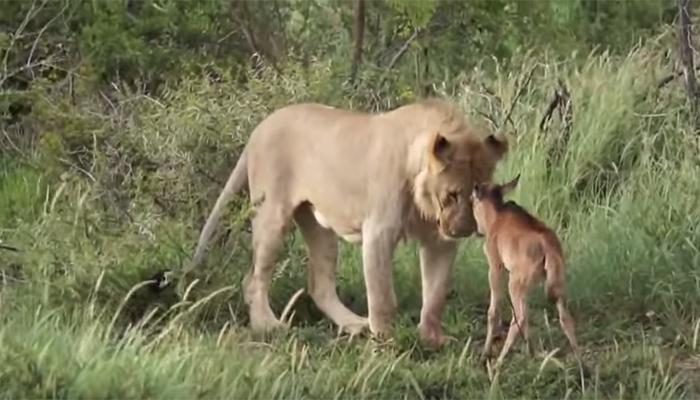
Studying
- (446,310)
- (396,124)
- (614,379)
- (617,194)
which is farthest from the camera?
(617,194)

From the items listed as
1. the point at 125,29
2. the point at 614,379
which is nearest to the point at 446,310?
the point at 614,379

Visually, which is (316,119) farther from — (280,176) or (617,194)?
(617,194)

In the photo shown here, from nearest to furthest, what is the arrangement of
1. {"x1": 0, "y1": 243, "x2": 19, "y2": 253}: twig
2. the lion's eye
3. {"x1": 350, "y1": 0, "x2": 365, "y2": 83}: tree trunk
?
the lion's eye → {"x1": 0, "y1": 243, "x2": 19, "y2": 253}: twig → {"x1": 350, "y1": 0, "x2": 365, "y2": 83}: tree trunk

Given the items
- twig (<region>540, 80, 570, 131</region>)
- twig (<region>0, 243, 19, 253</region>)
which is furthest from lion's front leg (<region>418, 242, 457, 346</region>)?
twig (<region>540, 80, 570, 131</region>)

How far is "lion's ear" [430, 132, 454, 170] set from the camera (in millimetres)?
6980

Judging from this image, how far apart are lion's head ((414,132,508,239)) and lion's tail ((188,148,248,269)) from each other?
126 centimetres

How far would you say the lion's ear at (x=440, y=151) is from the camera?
6980 millimetres

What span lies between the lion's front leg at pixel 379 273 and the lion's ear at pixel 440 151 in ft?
1.47

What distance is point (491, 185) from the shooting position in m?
6.99

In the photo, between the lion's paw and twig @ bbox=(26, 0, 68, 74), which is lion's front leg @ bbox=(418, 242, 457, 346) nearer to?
the lion's paw

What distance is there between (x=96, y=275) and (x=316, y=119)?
123 cm

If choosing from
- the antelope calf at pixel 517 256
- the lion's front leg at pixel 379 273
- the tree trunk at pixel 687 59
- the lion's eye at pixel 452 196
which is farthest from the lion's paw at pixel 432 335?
the tree trunk at pixel 687 59

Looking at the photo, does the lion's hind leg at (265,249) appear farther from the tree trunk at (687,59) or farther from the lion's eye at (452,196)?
the tree trunk at (687,59)

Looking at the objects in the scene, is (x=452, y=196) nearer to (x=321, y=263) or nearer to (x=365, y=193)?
(x=365, y=193)
